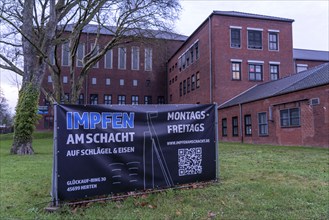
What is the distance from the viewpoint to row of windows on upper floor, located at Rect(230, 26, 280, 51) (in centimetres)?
3369

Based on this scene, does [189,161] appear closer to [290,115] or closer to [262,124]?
[290,115]

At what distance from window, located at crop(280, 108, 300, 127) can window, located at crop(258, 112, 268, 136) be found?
2.03 m

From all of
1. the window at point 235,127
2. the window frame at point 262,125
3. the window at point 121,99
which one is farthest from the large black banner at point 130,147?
the window at point 121,99

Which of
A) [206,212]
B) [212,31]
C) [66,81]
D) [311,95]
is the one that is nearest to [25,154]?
[206,212]

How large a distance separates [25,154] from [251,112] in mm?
17567

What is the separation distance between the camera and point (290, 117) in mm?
21234

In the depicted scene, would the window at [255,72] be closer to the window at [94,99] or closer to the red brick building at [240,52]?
the red brick building at [240,52]

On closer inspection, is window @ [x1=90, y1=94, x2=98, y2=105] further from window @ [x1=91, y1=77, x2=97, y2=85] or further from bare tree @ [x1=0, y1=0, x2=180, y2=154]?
bare tree @ [x1=0, y1=0, x2=180, y2=154]

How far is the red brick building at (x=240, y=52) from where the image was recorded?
33.1 m

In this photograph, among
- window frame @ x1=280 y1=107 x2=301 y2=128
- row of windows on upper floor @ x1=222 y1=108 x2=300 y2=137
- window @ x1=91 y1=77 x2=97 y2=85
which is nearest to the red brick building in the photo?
row of windows on upper floor @ x1=222 y1=108 x2=300 y2=137

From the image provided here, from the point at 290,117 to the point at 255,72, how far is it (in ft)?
44.4

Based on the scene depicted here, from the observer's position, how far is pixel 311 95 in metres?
19.1

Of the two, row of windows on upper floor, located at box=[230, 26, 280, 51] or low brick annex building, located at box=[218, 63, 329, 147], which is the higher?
row of windows on upper floor, located at box=[230, 26, 280, 51]

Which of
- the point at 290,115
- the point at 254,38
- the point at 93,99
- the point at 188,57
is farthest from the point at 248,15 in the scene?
the point at 93,99
